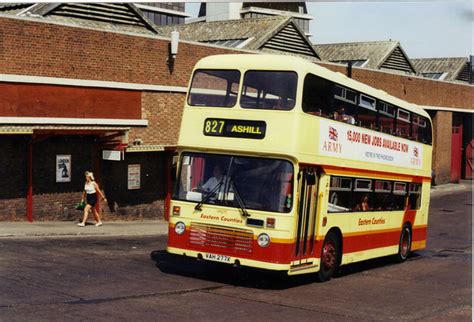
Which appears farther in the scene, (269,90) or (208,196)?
(208,196)

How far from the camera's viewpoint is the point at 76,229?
813 inches

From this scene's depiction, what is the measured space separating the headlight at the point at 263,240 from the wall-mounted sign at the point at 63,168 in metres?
10.8

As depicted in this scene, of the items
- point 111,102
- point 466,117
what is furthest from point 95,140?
point 466,117

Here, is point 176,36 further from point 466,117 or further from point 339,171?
point 466,117

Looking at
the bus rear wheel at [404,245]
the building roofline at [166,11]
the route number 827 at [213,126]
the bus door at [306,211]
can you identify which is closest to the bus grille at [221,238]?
the bus door at [306,211]

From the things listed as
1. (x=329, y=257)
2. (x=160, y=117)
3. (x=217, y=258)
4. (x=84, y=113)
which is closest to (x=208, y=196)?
(x=217, y=258)

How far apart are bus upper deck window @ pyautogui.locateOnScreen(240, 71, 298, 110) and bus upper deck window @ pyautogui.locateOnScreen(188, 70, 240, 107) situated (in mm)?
219

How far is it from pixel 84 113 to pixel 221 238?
10782 mm

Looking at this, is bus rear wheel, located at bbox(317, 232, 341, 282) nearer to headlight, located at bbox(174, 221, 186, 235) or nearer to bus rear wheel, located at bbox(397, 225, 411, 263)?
headlight, located at bbox(174, 221, 186, 235)

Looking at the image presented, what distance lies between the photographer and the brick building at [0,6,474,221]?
20.6 metres

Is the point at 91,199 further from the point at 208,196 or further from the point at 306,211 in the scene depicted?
the point at 306,211

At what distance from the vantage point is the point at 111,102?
23.6 metres

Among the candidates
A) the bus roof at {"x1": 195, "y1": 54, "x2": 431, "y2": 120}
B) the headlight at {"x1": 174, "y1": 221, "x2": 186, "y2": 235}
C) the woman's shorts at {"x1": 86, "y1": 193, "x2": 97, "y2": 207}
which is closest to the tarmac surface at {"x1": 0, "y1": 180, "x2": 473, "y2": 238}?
the woman's shorts at {"x1": 86, "y1": 193, "x2": 97, "y2": 207}

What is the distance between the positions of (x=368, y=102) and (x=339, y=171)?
2323 millimetres
